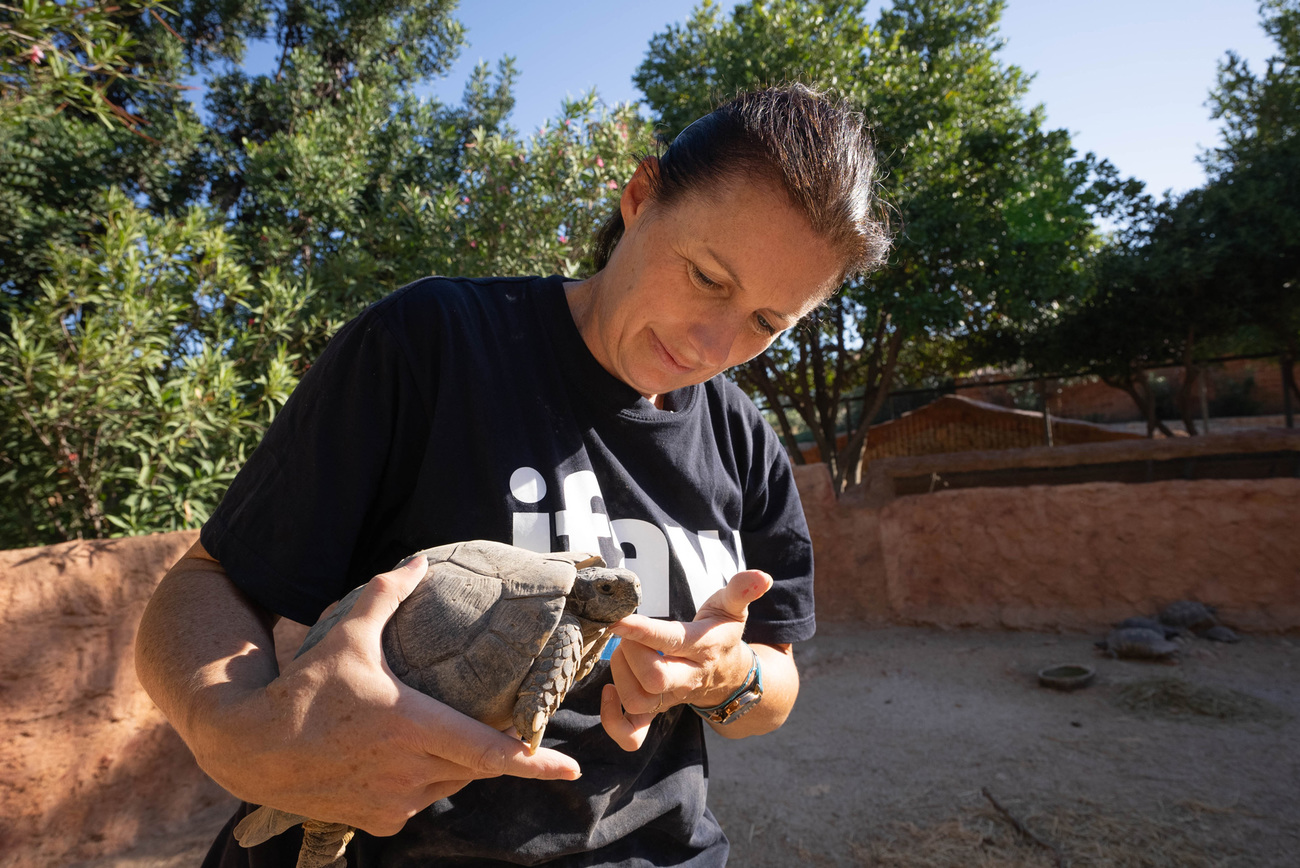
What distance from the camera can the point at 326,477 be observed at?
114cm

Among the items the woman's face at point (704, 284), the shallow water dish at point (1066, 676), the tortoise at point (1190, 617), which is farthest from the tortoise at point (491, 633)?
the tortoise at point (1190, 617)

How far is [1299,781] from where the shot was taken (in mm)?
3887

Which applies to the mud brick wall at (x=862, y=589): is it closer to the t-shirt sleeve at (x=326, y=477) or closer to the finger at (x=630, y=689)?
the t-shirt sleeve at (x=326, y=477)

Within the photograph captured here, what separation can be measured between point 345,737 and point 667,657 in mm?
455

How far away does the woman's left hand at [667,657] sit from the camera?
3.59 ft

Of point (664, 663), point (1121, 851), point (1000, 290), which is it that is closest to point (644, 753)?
point (664, 663)

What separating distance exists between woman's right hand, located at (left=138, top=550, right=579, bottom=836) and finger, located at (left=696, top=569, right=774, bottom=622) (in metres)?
0.34

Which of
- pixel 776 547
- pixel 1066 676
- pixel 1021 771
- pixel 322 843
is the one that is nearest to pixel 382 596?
pixel 322 843

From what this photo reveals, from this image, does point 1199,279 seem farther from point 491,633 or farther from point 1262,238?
point 491,633

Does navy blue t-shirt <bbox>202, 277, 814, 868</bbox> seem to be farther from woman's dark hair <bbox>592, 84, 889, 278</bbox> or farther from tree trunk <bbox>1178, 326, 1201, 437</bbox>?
tree trunk <bbox>1178, 326, 1201, 437</bbox>

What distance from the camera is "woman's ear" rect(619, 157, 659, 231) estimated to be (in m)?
1.47

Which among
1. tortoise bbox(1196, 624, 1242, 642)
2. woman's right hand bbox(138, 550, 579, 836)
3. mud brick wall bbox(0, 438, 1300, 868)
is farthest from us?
tortoise bbox(1196, 624, 1242, 642)

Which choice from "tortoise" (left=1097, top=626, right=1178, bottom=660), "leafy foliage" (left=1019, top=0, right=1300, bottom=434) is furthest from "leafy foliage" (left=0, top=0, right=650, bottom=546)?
"leafy foliage" (left=1019, top=0, right=1300, bottom=434)

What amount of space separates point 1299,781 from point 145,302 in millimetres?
7041
